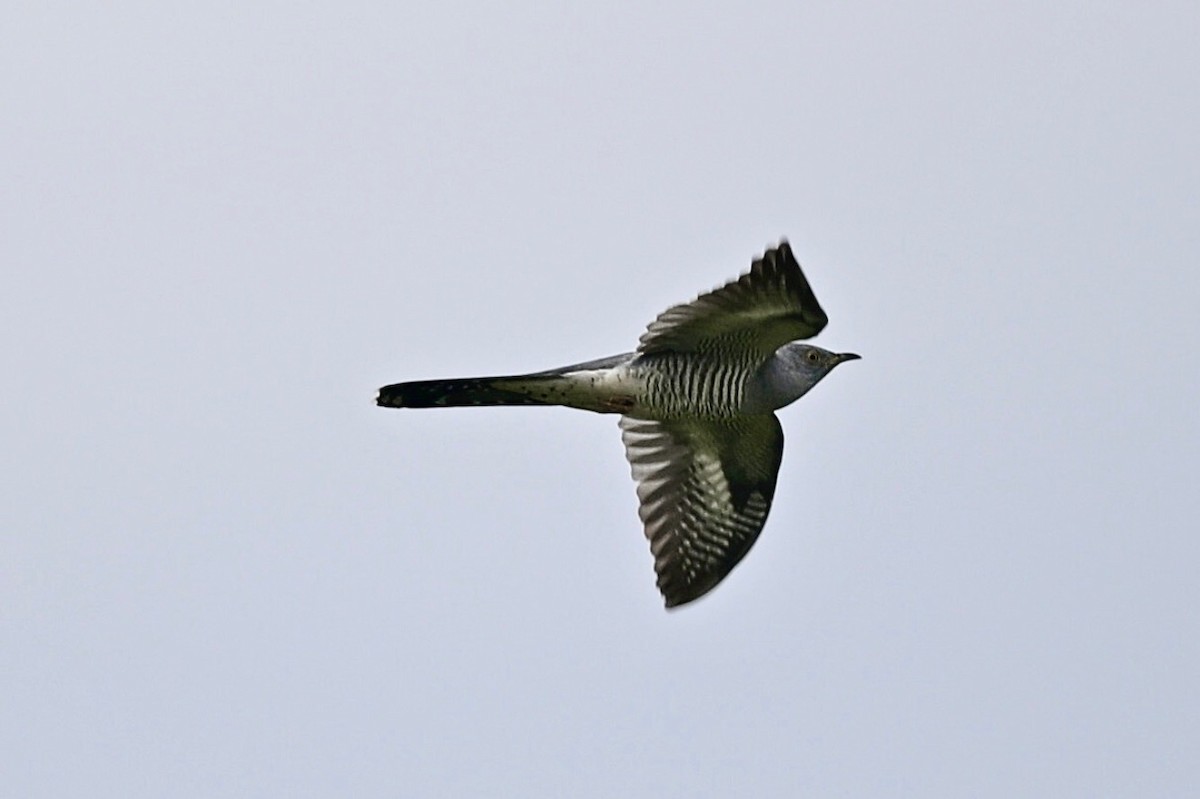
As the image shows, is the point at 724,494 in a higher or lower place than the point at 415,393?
lower

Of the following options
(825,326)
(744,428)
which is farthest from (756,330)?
(744,428)

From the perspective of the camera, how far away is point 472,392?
13.2 meters

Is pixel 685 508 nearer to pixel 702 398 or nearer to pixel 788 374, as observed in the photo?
pixel 702 398

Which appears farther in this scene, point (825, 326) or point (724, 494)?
point (724, 494)

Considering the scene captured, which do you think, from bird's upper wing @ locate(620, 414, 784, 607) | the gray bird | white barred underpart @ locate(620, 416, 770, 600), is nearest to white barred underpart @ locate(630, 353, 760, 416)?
the gray bird

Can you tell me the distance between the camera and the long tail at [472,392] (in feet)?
43.1

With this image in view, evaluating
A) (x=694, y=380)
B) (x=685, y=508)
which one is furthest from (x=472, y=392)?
(x=685, y=508)

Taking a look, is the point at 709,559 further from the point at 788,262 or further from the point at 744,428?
the point at 788,262

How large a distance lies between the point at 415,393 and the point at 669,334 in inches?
62.9

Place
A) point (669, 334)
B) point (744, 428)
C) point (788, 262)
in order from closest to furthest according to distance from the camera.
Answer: point (788, 262)
point (669, 334)
point (744, 428)

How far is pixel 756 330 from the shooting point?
12.6 metres

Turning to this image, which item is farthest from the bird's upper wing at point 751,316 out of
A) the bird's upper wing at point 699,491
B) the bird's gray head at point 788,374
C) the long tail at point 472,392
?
the bird's upper wing at point 699,491

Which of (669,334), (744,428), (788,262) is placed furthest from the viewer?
(744,428)

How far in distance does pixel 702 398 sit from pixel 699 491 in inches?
47.9
